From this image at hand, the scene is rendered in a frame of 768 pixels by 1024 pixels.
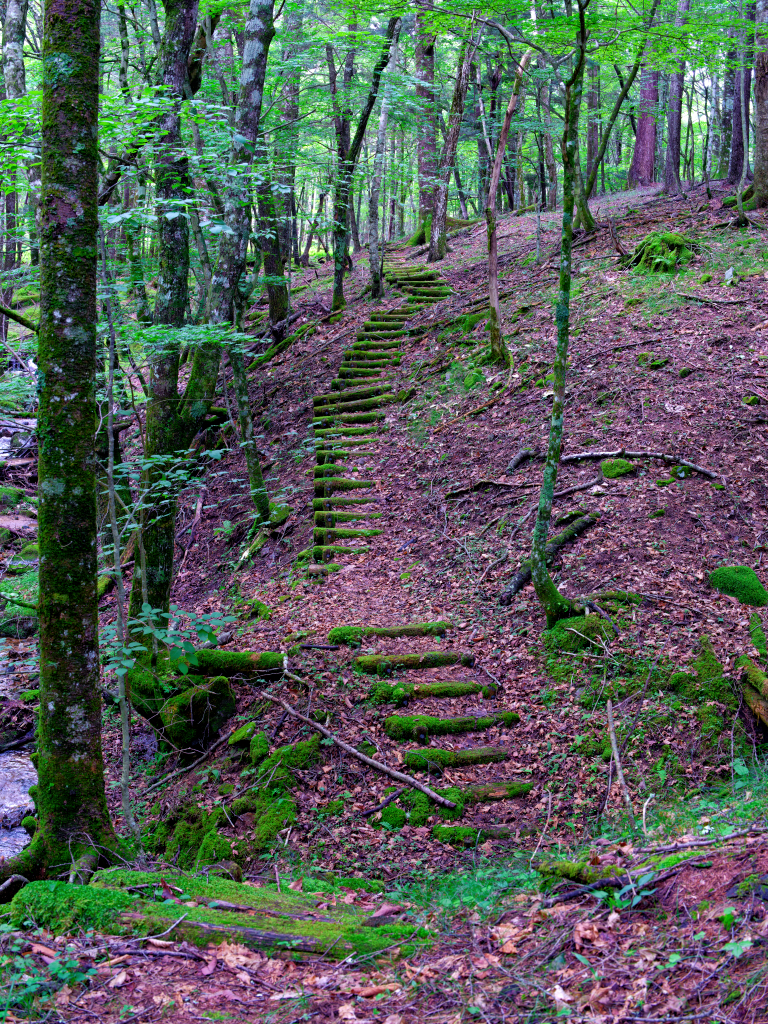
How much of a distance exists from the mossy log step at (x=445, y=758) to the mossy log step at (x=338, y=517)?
4.20 meters

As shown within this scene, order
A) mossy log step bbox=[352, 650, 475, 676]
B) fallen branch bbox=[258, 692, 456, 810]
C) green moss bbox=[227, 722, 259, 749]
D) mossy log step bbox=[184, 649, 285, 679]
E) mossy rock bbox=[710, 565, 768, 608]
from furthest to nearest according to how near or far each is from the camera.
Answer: mossy log step bbox=[184, 649, 285, 679]
mossy log step bbox=[352, 650, 475, 676]
mossy rock bbox=[710, 565, 768, 608]
green moss bbox=[227, 722, 259, 749]
fallen branch bbox=[258, 692, 456, 810]

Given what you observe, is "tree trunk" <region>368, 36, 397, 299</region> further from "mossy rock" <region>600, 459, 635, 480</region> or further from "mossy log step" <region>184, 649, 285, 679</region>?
"mossy log step" <region>184, 649, 285, 679</region>

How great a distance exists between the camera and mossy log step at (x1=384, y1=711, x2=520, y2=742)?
217 inches

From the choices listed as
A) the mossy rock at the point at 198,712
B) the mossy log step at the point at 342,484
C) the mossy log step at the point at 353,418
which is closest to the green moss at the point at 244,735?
the mossy rock at the point at 198,712

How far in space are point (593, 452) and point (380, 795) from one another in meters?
4.67

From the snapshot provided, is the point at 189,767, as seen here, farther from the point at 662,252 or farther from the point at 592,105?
the point at 592,105

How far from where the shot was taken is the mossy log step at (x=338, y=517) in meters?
9.05

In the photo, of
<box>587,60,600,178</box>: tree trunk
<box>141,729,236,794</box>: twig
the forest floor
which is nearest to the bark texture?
the forest floor

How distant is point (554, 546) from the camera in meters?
6.86

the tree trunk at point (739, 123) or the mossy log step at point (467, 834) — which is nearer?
the mossy log step at point (467, 834)

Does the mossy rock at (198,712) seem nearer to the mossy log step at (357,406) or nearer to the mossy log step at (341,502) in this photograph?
the mossy log step at (341,502)

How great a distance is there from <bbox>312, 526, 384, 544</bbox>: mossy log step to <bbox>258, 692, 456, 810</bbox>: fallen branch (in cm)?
306

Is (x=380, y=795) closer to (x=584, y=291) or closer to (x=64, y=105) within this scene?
(x=64, y=105)

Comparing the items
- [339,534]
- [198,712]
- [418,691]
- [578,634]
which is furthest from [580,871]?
[339,534]
